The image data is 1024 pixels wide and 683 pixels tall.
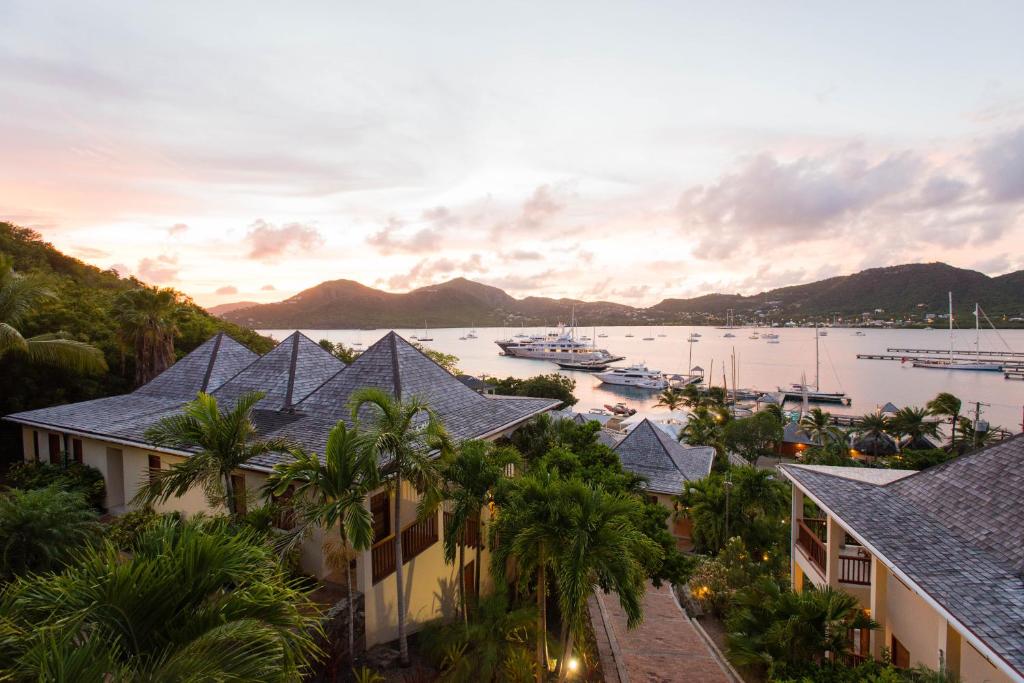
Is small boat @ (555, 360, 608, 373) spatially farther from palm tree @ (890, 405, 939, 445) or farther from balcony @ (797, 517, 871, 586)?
balcony @ (797, 517, 871, 586)

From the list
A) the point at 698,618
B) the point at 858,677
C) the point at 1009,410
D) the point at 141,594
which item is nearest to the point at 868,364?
the point at 1009,410

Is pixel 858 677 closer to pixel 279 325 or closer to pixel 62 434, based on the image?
pixel 62 434

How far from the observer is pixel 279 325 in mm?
174500

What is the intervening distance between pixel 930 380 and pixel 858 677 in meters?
108

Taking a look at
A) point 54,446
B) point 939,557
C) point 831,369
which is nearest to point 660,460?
point 939,557

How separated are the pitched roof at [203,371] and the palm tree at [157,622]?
14.1 m

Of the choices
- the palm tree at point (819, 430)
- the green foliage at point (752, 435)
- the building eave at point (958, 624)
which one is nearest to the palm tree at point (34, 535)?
the building eave at point (958, 624)

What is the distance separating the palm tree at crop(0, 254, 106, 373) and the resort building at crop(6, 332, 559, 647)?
67.1 inches

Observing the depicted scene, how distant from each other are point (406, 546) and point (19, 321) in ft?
45.9

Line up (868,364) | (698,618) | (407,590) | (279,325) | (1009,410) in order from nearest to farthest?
(407,590) < (698,618) < (1009,410) < (868,364) < (279,325)

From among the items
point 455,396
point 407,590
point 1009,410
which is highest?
point 455,396

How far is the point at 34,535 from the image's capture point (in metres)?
8.08

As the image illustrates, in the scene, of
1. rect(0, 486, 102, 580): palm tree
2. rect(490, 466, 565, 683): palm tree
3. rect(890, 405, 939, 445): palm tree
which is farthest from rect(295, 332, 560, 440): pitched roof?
rect(890, 405, 939, 445): palm tree

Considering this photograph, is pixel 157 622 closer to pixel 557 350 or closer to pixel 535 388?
pixel 535 388
